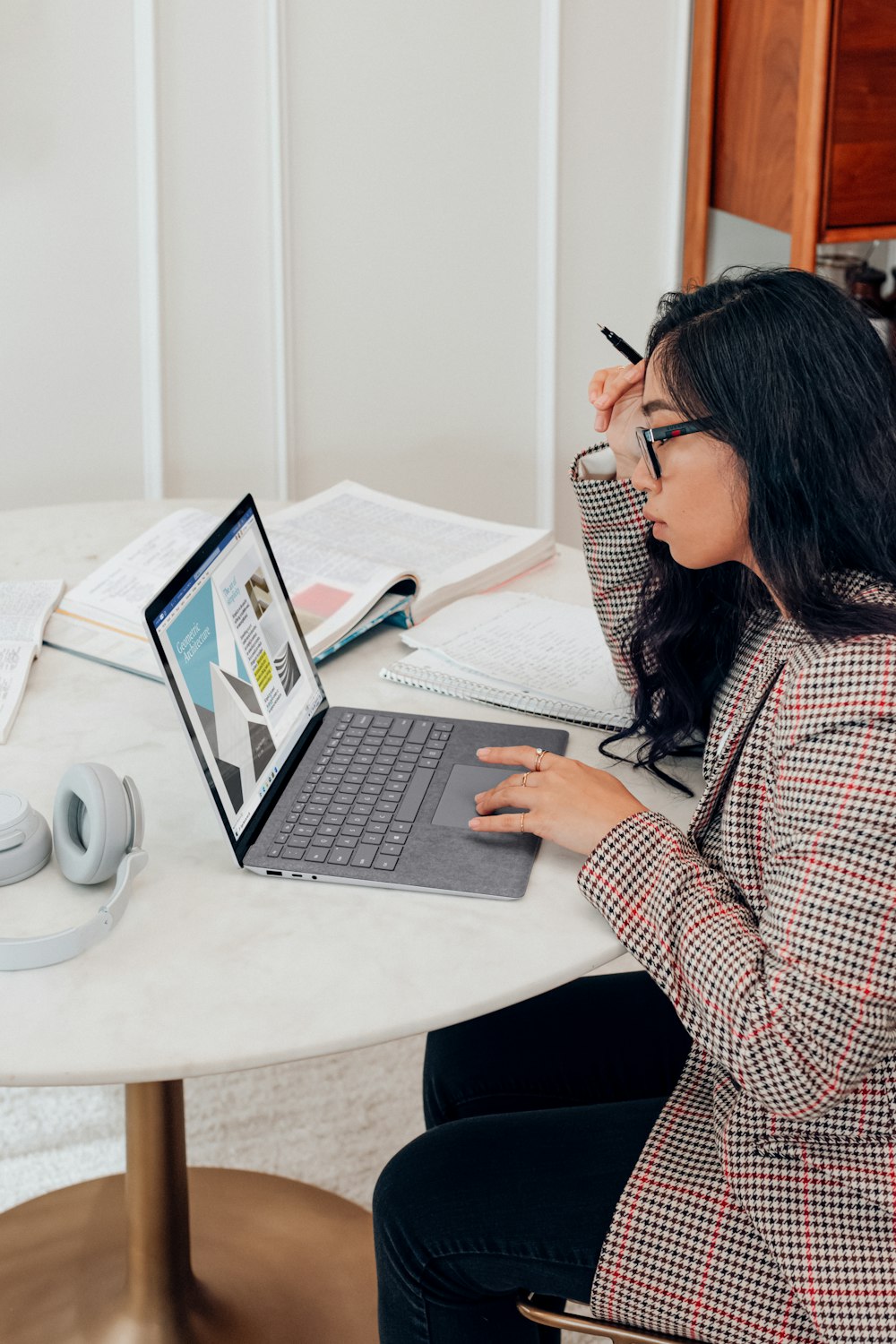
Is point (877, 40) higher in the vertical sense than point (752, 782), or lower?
higher

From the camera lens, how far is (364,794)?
117 cm

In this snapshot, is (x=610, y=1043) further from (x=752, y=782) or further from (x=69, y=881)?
(x=69, y=881)

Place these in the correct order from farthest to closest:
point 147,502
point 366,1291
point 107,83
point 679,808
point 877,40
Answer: point 107,83
point 877,40
point 147,502
point 366,1291
point 679,808

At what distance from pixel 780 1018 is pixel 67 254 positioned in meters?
1.94

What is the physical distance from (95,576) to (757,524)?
0.88 m

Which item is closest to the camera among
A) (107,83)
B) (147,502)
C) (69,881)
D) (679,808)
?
(69,881)

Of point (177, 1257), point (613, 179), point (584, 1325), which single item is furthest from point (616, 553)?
point (613, 179)

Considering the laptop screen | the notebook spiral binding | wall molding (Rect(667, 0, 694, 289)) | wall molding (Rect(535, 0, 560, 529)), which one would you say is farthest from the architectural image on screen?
wall molding (Rect(667, 0, 694, 289))

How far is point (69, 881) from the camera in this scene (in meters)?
1.05

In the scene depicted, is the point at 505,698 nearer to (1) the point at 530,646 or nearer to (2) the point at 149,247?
(1) the point at 530,646

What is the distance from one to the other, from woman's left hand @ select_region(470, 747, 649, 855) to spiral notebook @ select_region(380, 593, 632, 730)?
22 cm

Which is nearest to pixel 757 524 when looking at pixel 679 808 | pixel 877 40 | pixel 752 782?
pixel 752 782

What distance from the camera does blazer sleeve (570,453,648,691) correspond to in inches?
53.5

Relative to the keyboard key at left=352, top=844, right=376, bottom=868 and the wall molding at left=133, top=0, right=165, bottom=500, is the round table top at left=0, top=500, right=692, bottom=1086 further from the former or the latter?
the wall molding at left=133, top=0, right=165, bottom=500
